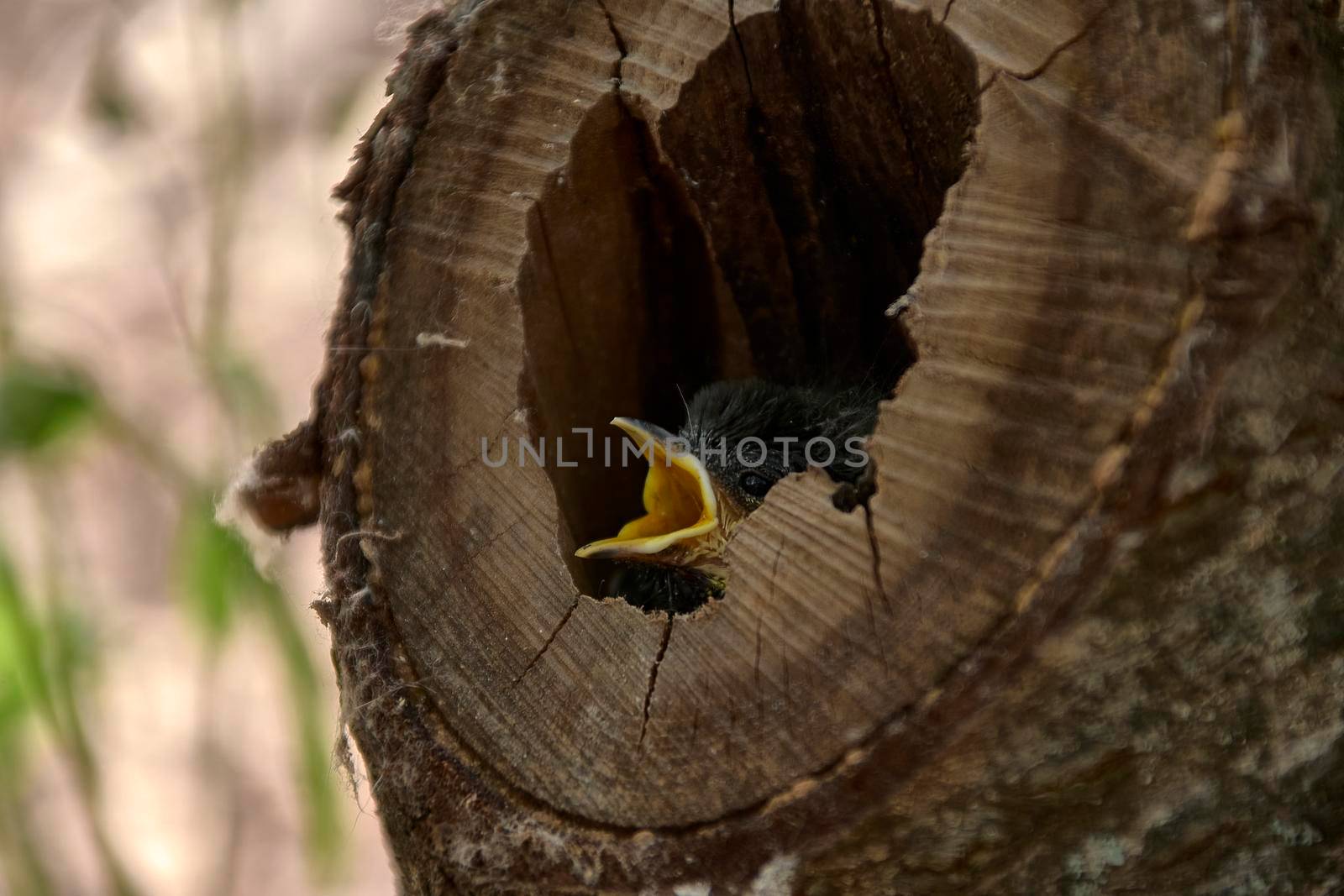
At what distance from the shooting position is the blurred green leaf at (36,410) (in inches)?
71.6

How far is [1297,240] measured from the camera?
77cm

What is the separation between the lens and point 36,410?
71.8 inches

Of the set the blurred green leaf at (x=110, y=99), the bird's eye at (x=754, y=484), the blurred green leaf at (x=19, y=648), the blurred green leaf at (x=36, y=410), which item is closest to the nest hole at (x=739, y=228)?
the bird's eye at (x=754, y=484)

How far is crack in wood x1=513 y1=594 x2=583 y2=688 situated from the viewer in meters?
0.93

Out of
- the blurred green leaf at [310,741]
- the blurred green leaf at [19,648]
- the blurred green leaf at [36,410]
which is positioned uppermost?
the blurred green leaf at [36,410]

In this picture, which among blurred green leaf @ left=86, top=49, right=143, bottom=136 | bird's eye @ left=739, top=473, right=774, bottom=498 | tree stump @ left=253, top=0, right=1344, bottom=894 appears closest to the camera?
tree stump @ left=253, top=0, right=1344, bottom=894

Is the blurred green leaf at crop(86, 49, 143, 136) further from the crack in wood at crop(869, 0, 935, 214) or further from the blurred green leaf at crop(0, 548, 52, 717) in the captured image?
the crack in wood at crop(869, 0, 935, 214)

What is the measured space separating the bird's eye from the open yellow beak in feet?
0.67

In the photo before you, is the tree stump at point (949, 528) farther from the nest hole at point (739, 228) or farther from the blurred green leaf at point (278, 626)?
the blurred green leaf at point (278, 626)

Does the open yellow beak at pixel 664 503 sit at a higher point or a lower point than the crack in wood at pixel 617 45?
lower

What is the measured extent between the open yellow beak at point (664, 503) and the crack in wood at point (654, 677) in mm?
340

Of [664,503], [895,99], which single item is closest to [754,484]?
[664,503]

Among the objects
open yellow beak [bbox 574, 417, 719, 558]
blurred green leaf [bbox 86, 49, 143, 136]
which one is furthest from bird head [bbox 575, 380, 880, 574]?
blurred green leaf [bbox 86, 49, 143, 136]

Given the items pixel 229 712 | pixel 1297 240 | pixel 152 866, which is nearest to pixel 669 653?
pixel 1297 240
